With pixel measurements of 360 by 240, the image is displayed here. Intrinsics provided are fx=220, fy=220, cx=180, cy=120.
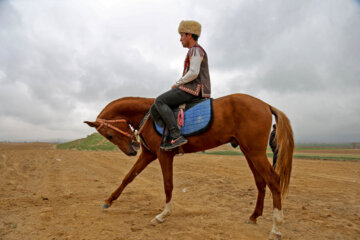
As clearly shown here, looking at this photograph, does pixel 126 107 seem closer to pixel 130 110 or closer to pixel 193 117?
pixel 130 110

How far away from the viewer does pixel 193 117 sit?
13.2 feet

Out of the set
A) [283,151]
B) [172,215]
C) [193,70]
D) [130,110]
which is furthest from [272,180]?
[130,110]

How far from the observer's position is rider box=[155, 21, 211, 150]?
4012 millimetres

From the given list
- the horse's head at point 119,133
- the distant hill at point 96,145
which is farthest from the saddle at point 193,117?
the distant hill at point 96,145

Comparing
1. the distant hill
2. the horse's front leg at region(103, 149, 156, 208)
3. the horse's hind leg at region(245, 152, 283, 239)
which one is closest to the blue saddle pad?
the horse's hind leg at region(245, 152, 283, 239)

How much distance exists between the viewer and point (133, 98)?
4945 mm

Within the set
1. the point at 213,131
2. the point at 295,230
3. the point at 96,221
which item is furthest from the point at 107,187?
the point at 295,230

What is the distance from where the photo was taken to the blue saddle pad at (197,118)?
152 inches

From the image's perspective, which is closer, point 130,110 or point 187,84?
point 187,84

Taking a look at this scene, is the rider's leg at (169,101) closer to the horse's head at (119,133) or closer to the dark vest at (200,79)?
the dark vest at (200,79)

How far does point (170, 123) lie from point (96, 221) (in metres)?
2.16

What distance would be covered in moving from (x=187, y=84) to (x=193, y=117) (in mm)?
662

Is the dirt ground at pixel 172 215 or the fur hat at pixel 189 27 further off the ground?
the fur hat at pixel 189 27

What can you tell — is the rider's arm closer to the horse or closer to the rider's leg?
the rider's leg
